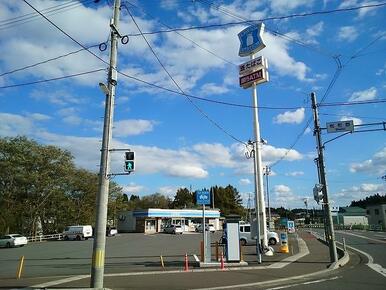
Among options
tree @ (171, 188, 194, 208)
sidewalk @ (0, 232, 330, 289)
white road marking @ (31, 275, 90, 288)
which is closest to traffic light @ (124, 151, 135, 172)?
sidewalk @ (0, 232, 330, 289)

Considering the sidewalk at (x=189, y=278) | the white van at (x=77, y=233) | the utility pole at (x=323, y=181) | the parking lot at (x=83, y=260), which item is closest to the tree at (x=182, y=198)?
the white van at (x=77, y=233)

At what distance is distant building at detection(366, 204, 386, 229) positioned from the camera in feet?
342

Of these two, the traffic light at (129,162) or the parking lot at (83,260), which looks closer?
the traffic light at (129,162)

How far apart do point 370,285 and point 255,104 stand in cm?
1792

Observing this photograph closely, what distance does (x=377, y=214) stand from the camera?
110 metres

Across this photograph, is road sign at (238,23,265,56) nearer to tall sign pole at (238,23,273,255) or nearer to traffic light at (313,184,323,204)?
tall sign pole at (238,23,273,255)

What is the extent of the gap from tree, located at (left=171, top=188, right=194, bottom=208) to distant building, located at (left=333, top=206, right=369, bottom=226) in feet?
144

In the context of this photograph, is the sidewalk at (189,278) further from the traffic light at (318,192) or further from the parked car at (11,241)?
the parked car at (11,241)

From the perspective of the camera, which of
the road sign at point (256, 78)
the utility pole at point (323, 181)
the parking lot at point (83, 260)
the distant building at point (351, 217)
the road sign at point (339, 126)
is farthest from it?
Answer: the distant building at point (351, 217)

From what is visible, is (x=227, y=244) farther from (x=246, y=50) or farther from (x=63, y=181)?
(x=63, y=181)

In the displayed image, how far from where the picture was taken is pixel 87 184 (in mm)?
69250

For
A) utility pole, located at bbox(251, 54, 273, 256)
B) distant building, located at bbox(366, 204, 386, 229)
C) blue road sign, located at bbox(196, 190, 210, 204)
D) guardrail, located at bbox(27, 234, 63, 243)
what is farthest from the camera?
distant building, located at bbox(366, 204, 386, 229)

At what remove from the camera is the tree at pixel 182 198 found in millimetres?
136500

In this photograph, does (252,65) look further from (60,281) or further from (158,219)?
(158,219)
